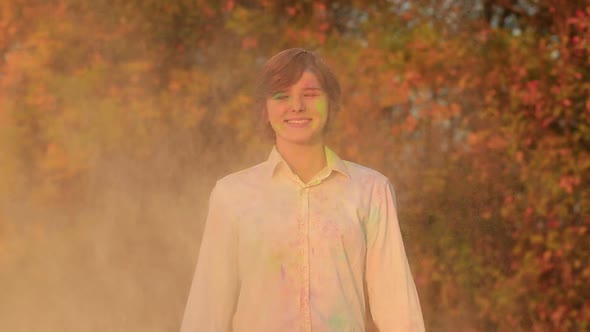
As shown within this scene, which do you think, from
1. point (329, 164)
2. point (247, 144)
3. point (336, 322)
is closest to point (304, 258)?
point (336, 322)

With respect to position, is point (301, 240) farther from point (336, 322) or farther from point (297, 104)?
point (297, 104)

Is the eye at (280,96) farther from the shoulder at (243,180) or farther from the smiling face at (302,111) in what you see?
the shoulder at (243,180)

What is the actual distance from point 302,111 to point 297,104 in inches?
1.0

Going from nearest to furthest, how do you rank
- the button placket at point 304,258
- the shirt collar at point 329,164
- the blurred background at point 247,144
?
the button placket at point 304,258 < the shirt collar at point 329,164 < the blurred background at point 247,144

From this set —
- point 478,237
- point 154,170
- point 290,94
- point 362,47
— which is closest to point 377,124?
point 362,47

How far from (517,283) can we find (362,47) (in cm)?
171

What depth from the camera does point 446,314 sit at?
648 cm

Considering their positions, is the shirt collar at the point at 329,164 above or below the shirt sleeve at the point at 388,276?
above

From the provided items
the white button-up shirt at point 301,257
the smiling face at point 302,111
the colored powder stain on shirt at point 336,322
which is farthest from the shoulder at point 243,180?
the colored powder stain on shirt at point 336,322

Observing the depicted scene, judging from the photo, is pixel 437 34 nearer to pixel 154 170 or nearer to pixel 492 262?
pixel 492 262

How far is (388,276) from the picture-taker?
3.10 m

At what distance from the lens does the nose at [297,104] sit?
10.3 ft

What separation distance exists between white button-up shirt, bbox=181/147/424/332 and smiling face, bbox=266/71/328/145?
0.09 m

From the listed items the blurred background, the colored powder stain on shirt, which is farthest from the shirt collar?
the blurred background
